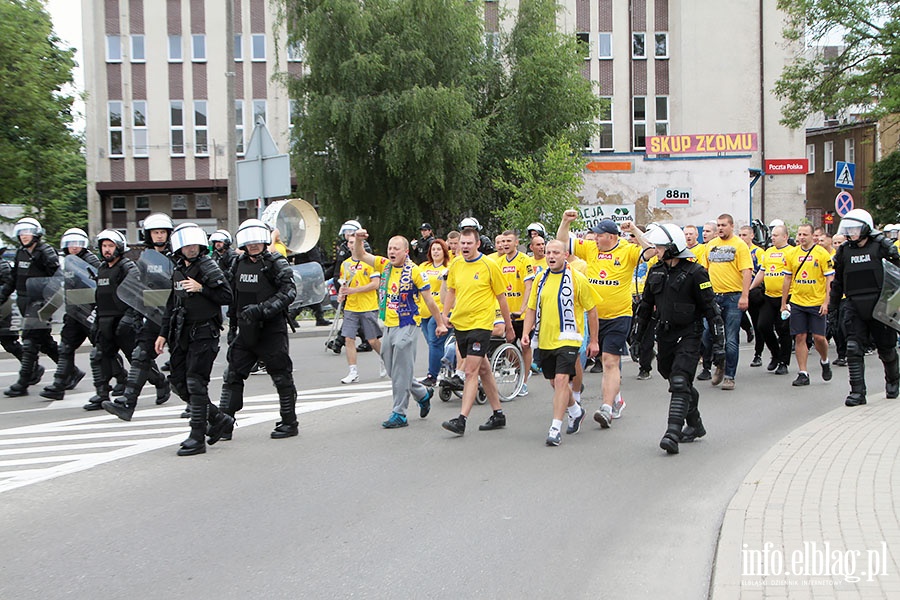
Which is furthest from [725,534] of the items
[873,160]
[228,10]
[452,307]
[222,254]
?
[873,160]

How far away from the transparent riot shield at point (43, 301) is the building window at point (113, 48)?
39.0 metres

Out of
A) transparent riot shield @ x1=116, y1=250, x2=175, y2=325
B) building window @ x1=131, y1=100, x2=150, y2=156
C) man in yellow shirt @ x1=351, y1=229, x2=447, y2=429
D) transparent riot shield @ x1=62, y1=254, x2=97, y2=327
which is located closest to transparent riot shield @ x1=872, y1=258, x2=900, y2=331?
man in yellow shirt @ x1=351, y1=229, x2=447, y2=429

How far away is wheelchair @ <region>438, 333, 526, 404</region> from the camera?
1110 centimetres

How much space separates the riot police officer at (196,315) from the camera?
830cm

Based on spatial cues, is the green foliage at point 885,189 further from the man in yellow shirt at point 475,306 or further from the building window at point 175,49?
the man in yellow shirt at point 475,306

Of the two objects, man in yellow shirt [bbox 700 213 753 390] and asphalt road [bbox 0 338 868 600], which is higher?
man in yellow shirt [bbox 700 213 753 390]

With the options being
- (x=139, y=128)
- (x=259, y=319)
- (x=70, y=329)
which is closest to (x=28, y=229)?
(x=70, y=329)

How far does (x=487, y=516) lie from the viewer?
6406 mm

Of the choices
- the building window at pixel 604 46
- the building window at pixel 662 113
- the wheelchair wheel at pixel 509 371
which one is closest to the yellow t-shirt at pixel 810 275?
the wheelchair wheel at pixel 509 371

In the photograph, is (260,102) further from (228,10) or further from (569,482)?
(569,482)

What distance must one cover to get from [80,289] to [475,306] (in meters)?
5.09

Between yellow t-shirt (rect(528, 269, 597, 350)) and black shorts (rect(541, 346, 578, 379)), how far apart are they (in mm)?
42

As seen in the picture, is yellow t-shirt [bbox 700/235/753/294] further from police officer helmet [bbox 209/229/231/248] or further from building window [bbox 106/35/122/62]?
building window [bbox 106/35/122/62]

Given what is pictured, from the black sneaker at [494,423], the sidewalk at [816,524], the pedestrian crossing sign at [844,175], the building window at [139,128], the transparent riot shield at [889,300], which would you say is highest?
the building window at [139,128]
